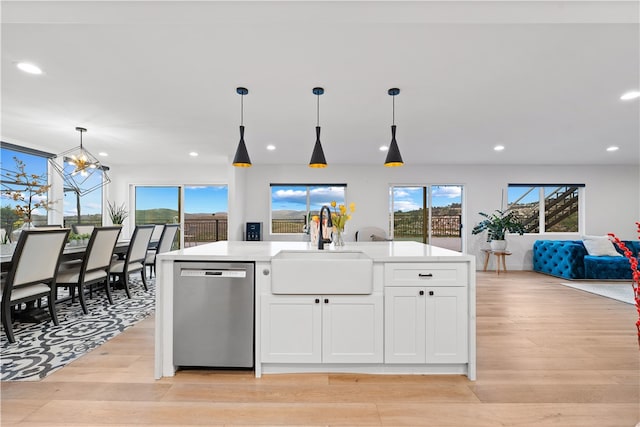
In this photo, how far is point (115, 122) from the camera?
3.94 metres

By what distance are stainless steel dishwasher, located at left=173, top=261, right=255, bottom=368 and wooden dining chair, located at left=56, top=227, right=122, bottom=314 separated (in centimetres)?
188

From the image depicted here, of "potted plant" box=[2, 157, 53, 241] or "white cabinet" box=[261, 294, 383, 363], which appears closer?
"white cabinet" box=[261, 294, 383, 363]

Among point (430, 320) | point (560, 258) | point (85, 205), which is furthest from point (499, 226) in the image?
point (85, 205)

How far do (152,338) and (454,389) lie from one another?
96.0 inches

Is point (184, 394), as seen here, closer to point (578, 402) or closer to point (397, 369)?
point (397, 369)

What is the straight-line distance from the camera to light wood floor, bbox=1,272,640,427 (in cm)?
166

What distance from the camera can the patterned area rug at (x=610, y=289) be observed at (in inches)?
161

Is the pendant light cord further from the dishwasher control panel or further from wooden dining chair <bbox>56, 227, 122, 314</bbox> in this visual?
wooden dining chair <bbox>56, 227, 122, 314</bbox>

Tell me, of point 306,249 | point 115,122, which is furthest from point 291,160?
point 306,249

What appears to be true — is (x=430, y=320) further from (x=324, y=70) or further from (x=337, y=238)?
(x=324, y=70)

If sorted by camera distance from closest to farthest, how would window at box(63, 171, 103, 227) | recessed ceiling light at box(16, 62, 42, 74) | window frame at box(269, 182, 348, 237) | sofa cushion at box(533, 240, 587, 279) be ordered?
recessed ceiling light at box(16, 62, 42, 74)
sofa cushion at box(533, 240, 587, 279)
window at box(63, 171, 103, 227)
window frame at box(269, 182, 348, 237)

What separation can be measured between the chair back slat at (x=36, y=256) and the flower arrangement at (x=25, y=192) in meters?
0.77

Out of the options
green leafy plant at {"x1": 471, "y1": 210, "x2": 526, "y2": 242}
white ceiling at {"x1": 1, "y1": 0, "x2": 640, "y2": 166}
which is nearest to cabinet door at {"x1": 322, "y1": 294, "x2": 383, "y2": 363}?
white ceiling at {"x1": 1, "y1": 0, "x2": 640, "y2": 166}

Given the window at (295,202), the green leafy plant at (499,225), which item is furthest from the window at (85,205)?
the green leafy plant at (499,225)
